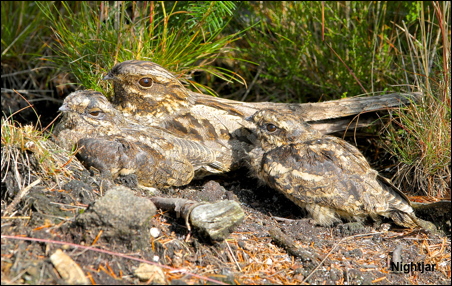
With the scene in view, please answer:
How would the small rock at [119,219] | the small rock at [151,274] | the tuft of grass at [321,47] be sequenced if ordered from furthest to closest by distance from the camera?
the tuft of grass at [321,47] → the small rock at [119,219] → the small rock at [151,274]

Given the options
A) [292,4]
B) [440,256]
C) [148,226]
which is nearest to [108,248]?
[148,226]

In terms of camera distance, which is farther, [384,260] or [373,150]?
[373,150]

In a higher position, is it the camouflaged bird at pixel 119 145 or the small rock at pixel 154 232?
the camouflaged bird at pixel 119 145

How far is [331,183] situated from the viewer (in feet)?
13.9

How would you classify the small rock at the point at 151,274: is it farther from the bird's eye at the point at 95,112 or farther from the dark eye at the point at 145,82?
the dark eye at the point at 145,82

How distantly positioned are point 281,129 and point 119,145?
1.47m

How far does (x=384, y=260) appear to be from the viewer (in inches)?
147

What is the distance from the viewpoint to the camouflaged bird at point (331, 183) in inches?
165

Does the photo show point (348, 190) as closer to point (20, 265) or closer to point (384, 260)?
point (384, 260)

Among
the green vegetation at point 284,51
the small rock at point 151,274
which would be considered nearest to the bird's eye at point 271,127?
the green vegetation at point 284,51

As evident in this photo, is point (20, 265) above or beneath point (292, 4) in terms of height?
beneath

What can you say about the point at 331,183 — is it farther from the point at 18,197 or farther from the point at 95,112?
the point at 18,197

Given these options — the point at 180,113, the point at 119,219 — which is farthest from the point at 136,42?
the point at 119,219

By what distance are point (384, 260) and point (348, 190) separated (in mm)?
693
